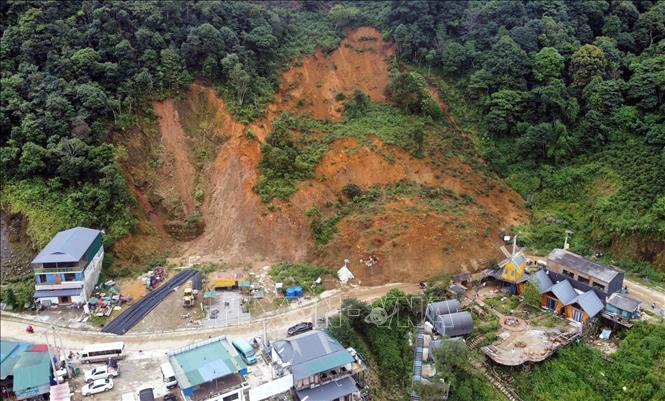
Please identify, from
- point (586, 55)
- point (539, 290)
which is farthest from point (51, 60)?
point (586, 55)

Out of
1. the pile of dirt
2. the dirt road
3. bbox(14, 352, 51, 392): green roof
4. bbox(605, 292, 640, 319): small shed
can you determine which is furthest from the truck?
the dirt road

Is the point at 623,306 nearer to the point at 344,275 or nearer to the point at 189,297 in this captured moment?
the point at 344,275

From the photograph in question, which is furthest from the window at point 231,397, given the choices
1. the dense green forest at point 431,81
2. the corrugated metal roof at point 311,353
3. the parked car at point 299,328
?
the dense green forest at point 431,81

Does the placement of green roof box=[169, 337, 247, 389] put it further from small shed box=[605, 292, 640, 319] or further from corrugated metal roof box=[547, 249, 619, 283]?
small shed box=[605, 292, 640, 319]

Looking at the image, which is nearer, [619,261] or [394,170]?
[619,261]

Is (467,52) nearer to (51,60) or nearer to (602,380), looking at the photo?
(602,380)

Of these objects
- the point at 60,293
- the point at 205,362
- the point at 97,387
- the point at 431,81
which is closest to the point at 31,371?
the point at 97,387

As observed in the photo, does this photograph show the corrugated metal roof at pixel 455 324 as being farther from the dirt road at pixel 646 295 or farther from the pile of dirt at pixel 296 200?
the dirt road at pixel 646 295
